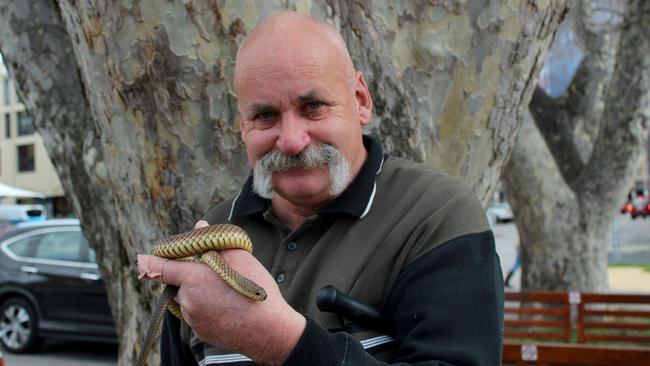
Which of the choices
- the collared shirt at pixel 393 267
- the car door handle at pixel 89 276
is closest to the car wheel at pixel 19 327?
the car door handle at pixel 89 276

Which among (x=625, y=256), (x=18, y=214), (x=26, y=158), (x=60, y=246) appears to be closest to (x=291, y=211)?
(x=60, y=246)

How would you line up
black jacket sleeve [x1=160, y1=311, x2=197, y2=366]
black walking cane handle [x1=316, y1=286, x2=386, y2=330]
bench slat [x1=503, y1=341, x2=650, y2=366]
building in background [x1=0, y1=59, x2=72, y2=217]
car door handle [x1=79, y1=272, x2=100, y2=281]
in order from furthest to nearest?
building in background [x1=0, y1=59, x2=72, y2=217] → car door handle [x1=79, y1=272, x2=100, y2=281] → bench slat [x1=503, y1=341, x2=650, y2=366] → black jacket sleeve [x1=160, y1=311, x2=197, y2=366] → black walking cane handle [x1=316, y1=286, x2=386, y2=330]

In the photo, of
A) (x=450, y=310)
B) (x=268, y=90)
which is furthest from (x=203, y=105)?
(x=450, y=310)

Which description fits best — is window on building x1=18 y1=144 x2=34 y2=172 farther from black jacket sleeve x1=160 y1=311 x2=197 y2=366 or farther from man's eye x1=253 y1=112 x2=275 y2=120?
man's eye x1=253 y1=112 x2=275 y2=120

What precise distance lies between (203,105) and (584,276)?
855 cm

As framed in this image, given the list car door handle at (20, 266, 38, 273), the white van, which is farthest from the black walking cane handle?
the white van

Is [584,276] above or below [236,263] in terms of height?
below

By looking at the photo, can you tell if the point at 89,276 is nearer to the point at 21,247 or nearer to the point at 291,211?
the point at 21,247

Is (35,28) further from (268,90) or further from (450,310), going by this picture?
(450,310)

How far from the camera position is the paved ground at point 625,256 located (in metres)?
16.5

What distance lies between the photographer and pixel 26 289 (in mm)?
9273

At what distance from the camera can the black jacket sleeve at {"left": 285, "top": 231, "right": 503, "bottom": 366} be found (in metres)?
1.49

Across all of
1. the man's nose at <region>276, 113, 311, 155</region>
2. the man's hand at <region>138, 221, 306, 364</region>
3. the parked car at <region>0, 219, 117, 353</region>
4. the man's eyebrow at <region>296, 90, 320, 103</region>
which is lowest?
the parked car at <region>0, 219, 117, 353</region>

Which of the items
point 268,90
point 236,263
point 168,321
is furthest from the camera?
point 168,321
